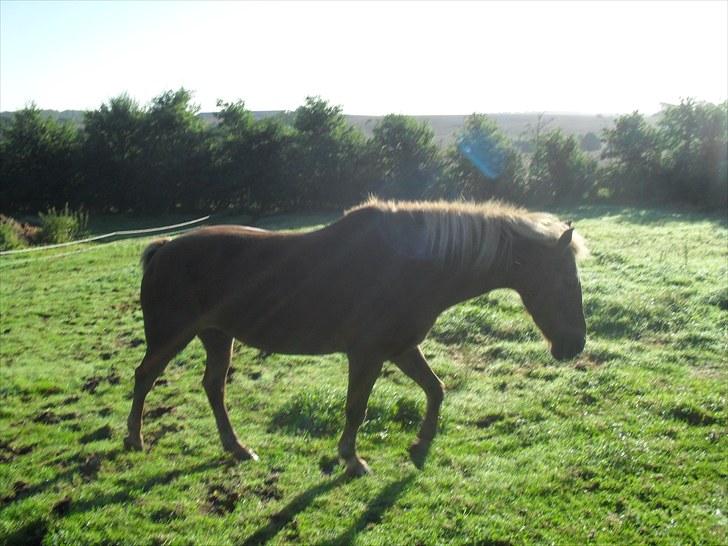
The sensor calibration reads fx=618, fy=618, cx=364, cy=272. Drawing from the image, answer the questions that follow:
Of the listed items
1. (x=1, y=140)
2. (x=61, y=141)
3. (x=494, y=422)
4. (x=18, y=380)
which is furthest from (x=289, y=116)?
(x=494, y=422)

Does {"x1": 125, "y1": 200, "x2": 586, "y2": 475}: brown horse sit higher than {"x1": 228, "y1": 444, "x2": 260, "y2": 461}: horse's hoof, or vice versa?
{"x1": 125, "y1": 200, "x2": 586, "y2": 475}: brown horse

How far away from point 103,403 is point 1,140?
32022mm

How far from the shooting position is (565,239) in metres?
4.68

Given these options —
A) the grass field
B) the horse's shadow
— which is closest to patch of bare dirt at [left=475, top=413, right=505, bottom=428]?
the grass field

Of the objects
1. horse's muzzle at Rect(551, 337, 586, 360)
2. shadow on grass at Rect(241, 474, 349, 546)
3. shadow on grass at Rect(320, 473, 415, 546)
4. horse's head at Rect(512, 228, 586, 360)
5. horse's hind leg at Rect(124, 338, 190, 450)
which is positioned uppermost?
horse's head at Rect(512, 228, 586, 360)

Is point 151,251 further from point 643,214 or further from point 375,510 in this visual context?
point 643,214

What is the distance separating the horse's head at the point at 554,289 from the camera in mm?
4805

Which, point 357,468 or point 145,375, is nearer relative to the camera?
point 357,468

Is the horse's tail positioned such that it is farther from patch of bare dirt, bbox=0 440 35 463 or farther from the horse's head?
the horse's head

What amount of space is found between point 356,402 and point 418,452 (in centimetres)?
69

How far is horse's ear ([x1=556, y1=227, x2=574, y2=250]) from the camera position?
4.64 metres

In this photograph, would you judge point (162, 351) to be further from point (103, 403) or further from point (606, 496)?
point (606, 496)

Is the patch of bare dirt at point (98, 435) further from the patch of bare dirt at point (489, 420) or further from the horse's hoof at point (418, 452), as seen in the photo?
the patch of bare dirt at point (489, 420)

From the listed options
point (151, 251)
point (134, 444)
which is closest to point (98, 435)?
point (134, 444)
